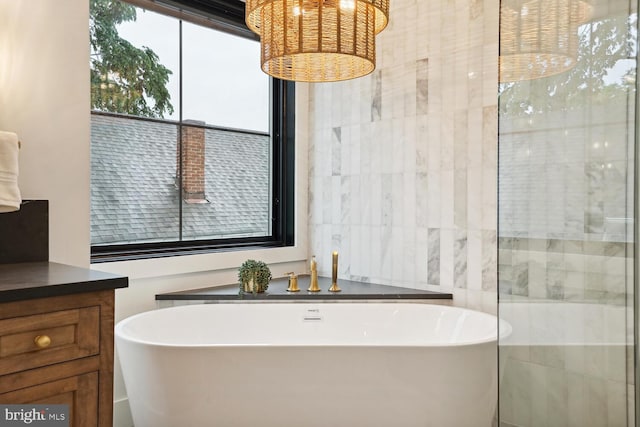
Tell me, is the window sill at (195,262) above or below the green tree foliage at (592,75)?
below

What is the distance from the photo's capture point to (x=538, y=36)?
97 centimetres

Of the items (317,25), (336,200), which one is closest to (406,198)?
(336,200)

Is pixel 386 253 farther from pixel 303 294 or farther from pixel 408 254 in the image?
pixel 303 294

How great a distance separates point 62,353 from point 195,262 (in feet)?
5.70

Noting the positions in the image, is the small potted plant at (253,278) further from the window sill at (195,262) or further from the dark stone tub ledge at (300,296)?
the window sill at (195,262)

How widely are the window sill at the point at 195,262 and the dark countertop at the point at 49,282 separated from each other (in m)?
1.00

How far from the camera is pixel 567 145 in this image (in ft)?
3.02

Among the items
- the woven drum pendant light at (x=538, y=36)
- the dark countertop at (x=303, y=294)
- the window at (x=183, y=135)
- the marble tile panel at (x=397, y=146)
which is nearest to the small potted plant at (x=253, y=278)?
the dark countertop at (x=303, y=294)

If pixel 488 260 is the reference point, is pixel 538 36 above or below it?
above

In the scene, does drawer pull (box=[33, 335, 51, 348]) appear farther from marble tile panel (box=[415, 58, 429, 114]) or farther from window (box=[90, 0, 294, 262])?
marble tile panel (box=[415, 58, 429, 114])

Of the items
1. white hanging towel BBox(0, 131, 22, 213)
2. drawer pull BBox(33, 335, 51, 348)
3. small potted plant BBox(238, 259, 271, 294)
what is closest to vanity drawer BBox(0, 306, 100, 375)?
drawer pull BBox(33, 335, 51, 348)

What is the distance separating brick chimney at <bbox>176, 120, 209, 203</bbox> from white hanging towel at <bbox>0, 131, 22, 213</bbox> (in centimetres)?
149

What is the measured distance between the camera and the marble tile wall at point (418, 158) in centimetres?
288

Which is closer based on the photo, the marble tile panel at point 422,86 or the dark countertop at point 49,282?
the dark countertop at point 49,282
